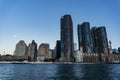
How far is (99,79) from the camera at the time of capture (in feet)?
204

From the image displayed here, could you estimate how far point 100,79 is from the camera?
62188 millimetres

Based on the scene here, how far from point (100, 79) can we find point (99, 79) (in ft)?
1.32
